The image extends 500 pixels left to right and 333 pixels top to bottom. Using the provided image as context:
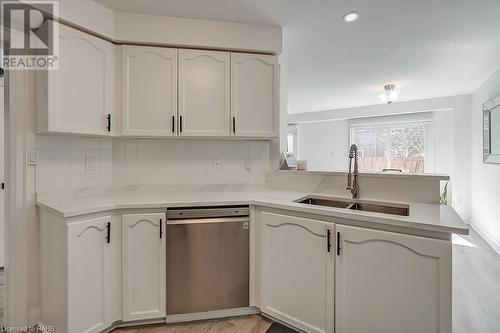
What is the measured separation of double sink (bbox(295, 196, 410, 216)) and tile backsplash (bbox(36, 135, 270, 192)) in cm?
65

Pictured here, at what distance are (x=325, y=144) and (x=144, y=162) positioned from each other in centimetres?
540

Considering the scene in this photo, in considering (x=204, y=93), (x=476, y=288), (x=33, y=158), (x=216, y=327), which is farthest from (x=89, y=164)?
(x=476, y=288)

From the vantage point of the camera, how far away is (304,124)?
724 cm

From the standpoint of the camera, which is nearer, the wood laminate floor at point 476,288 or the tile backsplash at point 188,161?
the wood laminate floor at point 476,288

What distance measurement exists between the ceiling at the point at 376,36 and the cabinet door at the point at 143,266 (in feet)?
5.31

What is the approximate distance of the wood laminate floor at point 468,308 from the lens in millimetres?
1850

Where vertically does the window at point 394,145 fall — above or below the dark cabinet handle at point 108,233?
above

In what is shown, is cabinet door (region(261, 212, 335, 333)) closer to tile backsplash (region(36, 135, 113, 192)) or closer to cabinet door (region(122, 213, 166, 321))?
cabinet door (region(122, 213, 166, 321))

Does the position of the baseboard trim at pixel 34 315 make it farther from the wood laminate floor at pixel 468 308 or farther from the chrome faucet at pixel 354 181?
the chrome faucet at pixel 354 181

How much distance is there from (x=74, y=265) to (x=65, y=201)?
0.54m

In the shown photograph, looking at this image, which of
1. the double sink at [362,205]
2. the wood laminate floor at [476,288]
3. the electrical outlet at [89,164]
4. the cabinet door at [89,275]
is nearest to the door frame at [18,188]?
the electrical outlet at [89,164]

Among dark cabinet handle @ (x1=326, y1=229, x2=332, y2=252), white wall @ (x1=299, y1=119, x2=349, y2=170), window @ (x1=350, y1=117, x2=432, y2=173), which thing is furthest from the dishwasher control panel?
white wall @ (x1=299, y1=119, x2=349, y2=170)

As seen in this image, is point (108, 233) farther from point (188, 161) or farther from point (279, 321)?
point (279, 321)

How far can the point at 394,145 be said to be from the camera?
6031mm
